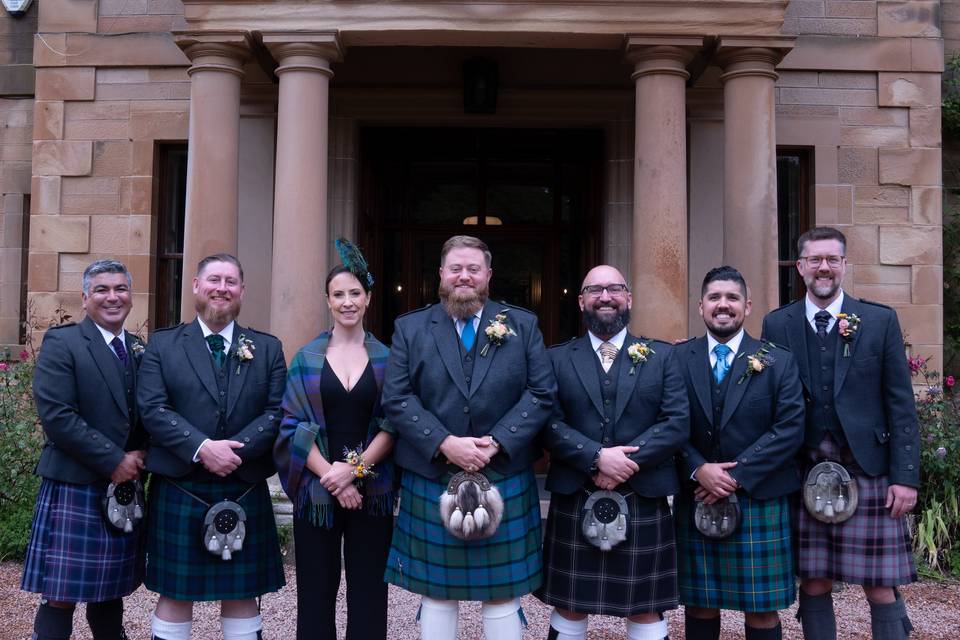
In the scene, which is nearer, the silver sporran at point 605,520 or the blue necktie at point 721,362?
the silver sporran at point 605,520

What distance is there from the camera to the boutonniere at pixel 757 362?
3555 mm

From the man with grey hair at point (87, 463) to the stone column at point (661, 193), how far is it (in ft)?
12.4

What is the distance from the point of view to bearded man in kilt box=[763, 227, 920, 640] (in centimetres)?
358

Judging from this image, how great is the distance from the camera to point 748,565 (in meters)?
3.51

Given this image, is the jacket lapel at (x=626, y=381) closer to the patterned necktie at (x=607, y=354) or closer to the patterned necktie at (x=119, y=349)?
the patterned necktie at (x=607, y=354)

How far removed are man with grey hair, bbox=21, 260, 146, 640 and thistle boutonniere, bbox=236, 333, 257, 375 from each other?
503mm

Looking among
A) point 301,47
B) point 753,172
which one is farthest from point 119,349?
point 753,172

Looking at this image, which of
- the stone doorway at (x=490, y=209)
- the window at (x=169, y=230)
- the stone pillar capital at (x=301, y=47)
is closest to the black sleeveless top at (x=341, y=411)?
the stone pillar capital at (x=301, y=47)

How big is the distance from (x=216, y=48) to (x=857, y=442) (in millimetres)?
5268

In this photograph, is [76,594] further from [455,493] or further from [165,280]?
[165,280]

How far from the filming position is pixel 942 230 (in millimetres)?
7969

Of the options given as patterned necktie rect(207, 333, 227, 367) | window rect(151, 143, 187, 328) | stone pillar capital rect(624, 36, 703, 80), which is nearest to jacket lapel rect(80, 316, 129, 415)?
patterned necktie rect(207, 333, 227, 367)

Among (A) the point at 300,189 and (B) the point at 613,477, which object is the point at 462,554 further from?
(A) the point at 300,189

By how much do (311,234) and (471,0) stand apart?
2153 millimetres
